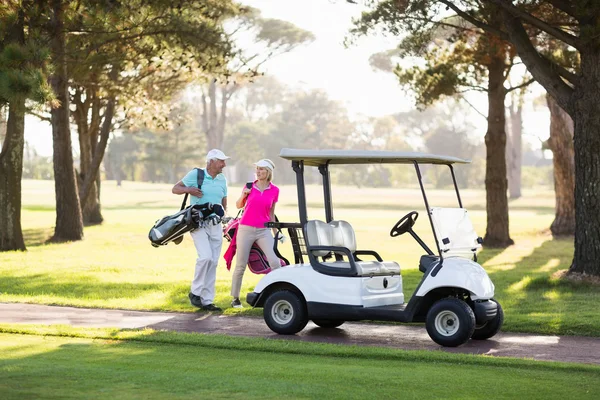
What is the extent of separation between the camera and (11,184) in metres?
21.3

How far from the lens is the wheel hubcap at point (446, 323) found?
903 cm

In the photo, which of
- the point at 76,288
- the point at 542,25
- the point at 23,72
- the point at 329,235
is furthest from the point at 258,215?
the point at 542,25

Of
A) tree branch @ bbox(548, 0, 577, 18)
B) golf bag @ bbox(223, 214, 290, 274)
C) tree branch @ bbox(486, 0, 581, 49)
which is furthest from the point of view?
tree branch @ bbox(548, 0, 577, 18)

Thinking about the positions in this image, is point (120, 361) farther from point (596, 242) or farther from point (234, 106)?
point (234, 106)

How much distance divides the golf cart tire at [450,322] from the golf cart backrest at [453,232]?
0.48 m

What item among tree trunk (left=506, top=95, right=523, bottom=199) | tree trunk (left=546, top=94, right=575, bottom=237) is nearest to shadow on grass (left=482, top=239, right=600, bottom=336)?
tree trunk (left=546, top=94, right=575, bottom=237)

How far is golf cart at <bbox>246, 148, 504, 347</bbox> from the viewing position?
9.05 metres

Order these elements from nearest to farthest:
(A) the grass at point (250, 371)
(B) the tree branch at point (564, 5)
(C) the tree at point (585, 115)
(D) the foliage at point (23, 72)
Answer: (A) the grass at point (250, 371) < (D) the foliage at point (23, 72) < (C) the tree at point (585, 115) < (B) the tree branch at point (564, 5)

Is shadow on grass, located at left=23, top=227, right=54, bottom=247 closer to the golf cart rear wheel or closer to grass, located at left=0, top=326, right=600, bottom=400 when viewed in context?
the golf cart rear wheel

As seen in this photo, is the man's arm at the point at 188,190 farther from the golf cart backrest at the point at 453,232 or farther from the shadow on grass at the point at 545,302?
the shadow on grass at the point at 545,302

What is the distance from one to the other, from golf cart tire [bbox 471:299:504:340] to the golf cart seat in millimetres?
939

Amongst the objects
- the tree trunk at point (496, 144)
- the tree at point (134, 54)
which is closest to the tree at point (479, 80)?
the tree trunk at point (496, 144)

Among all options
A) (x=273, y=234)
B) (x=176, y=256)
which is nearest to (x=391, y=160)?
(x=273, y=234)

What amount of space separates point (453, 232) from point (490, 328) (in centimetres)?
99
